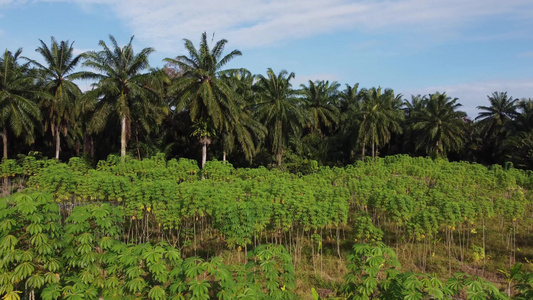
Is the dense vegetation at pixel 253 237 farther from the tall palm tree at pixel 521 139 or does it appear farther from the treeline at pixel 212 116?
the tall palm tree at pixel 521 139

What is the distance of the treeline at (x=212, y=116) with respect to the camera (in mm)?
25766

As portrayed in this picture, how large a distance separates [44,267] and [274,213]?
7.88m

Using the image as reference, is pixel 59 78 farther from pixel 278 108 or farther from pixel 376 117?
pixel 376 117

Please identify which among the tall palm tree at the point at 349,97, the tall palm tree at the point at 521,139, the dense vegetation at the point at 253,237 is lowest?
the dense vegetation at the point at 253,237

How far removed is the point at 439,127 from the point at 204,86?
26.3 m

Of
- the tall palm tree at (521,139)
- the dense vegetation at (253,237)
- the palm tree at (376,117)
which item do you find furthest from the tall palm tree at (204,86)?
the tall palm tree at (521,139)

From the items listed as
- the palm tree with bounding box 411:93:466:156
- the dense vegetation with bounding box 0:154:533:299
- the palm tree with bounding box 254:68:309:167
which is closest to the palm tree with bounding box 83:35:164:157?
the dense vegetation with bounding box 0:154:533:299

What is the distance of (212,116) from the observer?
25594 millimetres

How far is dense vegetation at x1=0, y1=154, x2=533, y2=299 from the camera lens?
5.80m

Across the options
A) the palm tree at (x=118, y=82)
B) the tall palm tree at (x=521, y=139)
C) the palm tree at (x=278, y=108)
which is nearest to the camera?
the palm tree at (x=118, y=82)

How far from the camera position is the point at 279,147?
31.5 metres

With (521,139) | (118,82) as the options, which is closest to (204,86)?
(118,82)

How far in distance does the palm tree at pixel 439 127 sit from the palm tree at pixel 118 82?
28.0 metres

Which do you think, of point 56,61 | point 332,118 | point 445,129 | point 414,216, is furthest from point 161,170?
point 445,129
